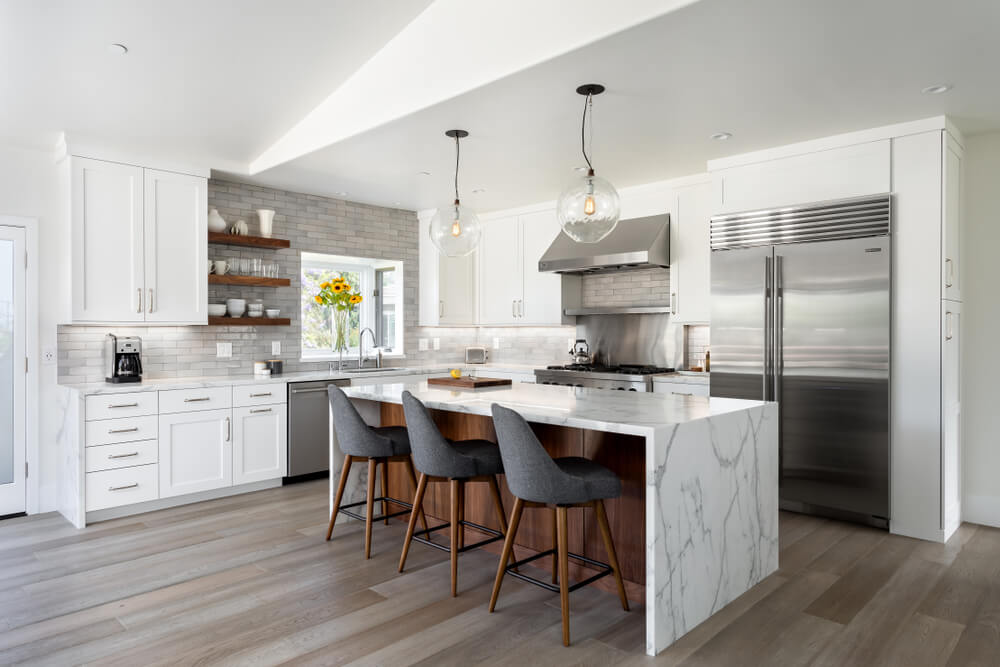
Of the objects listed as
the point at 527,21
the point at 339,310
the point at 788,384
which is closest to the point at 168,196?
the point at 339,310

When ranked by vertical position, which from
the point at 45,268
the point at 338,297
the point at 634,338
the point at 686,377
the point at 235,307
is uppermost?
the point at 45,268

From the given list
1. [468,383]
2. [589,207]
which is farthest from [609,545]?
[589,207]

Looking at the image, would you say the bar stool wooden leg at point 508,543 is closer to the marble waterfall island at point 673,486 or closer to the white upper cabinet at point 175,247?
the marble waterfall island at point 673,486

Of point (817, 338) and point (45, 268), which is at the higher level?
point (45, 268)

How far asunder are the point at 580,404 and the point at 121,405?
310 cm

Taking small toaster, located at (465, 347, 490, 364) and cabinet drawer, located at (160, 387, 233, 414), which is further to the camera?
small toaster, located at (465, 347, 490, 364)

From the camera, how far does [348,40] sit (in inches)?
143

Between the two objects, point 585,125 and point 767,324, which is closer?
point 585,125

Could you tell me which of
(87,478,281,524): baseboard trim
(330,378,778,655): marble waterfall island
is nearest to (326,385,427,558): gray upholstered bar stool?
(330,378,778,655): marble waterfall island

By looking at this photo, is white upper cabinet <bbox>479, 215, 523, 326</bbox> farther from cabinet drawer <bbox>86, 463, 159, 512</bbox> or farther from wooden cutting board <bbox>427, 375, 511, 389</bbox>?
cabinet drawer <bbox>86, 463, 159, 512</bbox>

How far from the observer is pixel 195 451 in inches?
182

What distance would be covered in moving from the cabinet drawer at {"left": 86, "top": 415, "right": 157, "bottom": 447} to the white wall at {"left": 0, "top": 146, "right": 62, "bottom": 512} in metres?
0.61

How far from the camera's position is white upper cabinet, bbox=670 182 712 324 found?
506cm

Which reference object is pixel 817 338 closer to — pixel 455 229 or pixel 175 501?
pixel 455 229
